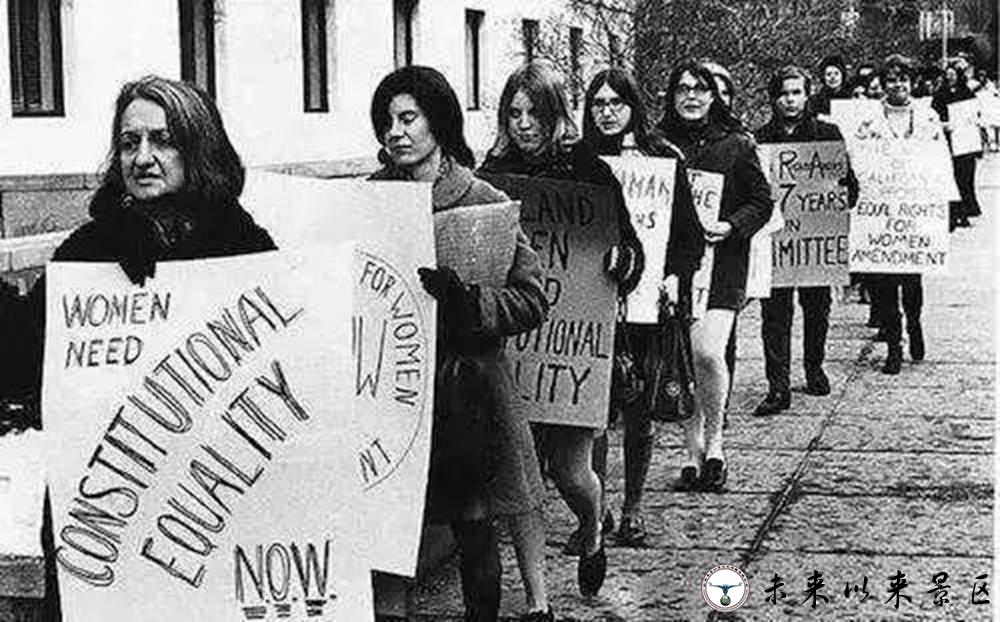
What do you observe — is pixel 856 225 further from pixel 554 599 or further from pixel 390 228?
pixel 390 228

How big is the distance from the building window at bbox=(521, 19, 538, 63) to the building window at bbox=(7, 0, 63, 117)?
12.1 feet

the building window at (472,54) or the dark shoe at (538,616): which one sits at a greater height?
the building window at (472,54)

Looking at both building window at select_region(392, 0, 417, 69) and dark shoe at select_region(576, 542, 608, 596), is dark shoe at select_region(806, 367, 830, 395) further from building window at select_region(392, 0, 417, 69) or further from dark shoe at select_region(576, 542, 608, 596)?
building window at select_region(392, 0, 417, 69)

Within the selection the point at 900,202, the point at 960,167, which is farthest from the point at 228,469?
the point at 960,167

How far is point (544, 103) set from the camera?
621 centimetres

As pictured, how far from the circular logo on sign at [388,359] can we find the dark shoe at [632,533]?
212 centimetres

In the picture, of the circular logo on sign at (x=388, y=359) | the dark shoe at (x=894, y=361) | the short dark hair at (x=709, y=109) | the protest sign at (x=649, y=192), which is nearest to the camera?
the circular logo on sign at (x=388, y=359)

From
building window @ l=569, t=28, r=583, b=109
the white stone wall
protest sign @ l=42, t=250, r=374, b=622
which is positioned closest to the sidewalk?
protest sign @ l=42, t=250, r=374, b=622

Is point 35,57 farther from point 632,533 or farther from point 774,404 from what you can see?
point 632,533

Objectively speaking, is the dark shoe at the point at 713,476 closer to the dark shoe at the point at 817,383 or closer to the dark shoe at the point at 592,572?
the dark shoe at the point at 592,572

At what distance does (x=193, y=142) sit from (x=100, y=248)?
27cm

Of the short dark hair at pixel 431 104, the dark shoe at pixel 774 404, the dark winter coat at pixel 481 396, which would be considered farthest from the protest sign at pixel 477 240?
the dark shoe at pixel 774 404

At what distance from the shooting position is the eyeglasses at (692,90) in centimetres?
A: 791

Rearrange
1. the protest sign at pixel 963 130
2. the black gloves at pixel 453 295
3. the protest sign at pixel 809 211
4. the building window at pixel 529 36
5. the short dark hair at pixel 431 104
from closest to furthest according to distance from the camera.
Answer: the black gloves at pixel 453 295
the short dark hair at pixel 431 104
the protest sign at pixel 809 211
the building window at pixel 529 36
the protest sign at pixel 963 130
